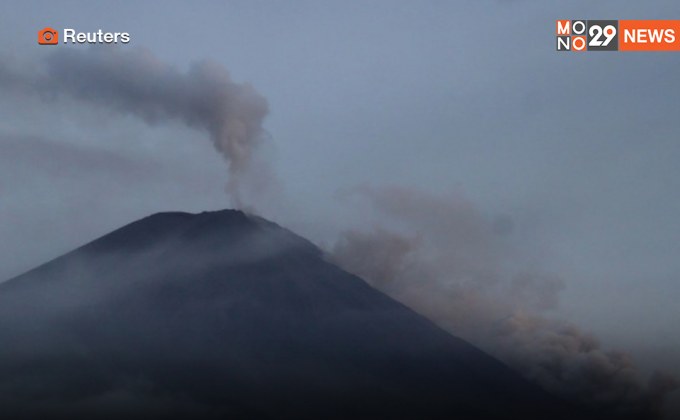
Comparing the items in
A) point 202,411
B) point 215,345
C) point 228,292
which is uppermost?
point 228,292

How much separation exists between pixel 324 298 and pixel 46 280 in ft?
136

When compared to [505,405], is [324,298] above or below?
above

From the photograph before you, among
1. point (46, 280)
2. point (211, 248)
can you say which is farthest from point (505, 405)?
point (46, 280)

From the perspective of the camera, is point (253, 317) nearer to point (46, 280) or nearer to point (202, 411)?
point (202, 411)

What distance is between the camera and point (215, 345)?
5143 inches

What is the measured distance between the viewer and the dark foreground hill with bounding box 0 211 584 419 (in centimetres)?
12338

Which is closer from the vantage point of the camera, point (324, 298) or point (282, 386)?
point (282, 386)

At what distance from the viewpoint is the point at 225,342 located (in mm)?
130875

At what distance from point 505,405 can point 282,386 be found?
2826 centimetres

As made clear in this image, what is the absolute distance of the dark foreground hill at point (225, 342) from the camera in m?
123

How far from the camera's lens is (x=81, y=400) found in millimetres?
121125

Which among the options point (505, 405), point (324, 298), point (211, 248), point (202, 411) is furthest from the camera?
point (211, 248)

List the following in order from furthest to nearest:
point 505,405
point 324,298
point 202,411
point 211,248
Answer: point 211,248 → point 324,298 → point 505,405 → point 202,411

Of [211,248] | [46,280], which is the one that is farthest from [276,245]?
[46,280]
